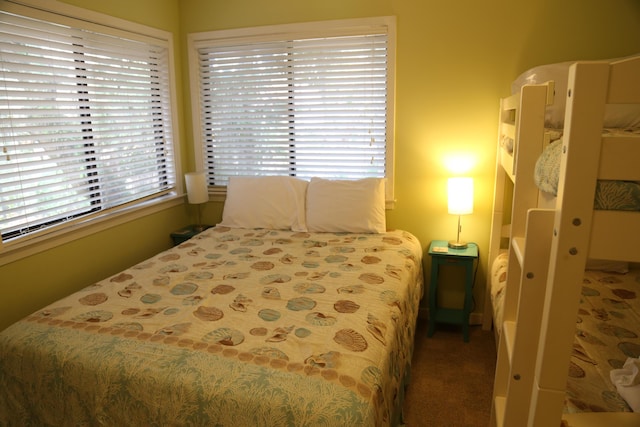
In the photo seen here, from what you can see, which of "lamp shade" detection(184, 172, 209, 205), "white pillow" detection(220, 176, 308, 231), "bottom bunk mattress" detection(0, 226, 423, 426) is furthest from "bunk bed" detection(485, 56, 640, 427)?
"lamp shade" detection(184, 172, 209, 205)

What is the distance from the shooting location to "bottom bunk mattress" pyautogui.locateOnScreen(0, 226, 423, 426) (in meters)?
1.45

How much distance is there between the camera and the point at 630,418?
1.19m

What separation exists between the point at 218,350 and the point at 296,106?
2.22 m

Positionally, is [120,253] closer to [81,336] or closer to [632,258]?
[81,336]

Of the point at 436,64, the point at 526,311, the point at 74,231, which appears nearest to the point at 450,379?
the point at 526,311

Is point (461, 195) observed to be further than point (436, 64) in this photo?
No

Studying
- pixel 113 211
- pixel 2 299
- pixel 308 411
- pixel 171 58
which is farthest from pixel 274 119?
pixel 308 411

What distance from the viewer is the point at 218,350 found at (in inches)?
65.4

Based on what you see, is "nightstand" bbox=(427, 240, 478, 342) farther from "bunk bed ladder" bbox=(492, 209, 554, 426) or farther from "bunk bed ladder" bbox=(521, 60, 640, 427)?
"bunk bed ladder" bbox=(521, 60, 640, 427)

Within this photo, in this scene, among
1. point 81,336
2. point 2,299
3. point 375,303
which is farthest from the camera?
point 2,299

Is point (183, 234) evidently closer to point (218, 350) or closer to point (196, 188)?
point (196, 188)

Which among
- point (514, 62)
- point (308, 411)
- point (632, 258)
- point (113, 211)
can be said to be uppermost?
point (514, 62)

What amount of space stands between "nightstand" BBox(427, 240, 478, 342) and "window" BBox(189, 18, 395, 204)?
0.58 metres

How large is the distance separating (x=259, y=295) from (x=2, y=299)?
134 cm
